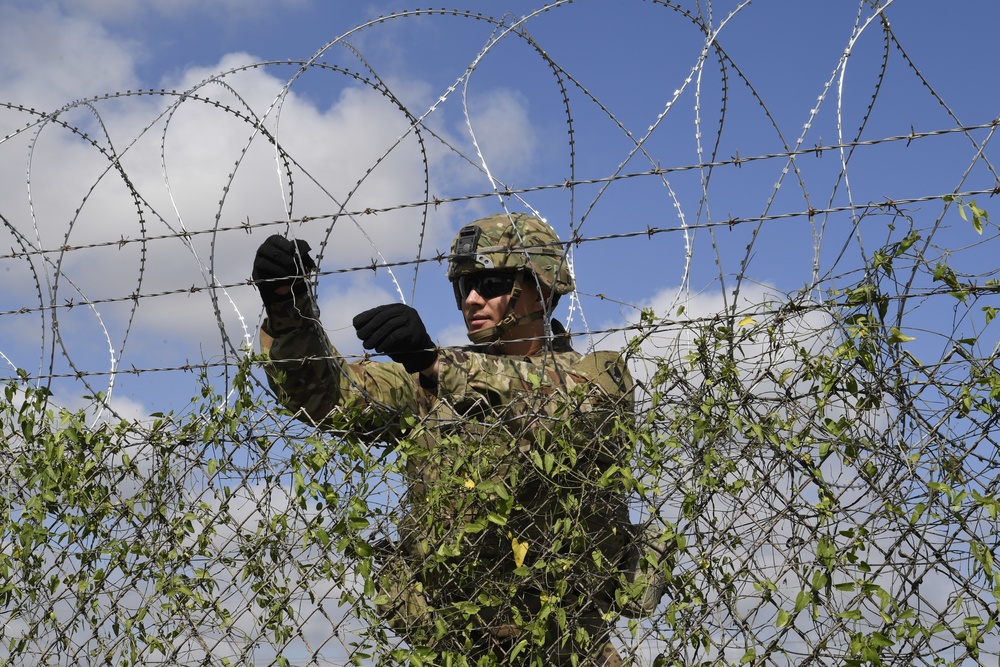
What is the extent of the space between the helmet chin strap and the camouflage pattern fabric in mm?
536

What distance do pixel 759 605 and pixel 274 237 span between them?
251 cm

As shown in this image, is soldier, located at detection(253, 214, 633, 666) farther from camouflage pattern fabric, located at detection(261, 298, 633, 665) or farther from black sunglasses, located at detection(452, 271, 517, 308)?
black sunglasses, located at detection(452, 271, 517, 308)

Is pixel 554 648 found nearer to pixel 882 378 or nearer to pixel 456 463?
pixel 456 463

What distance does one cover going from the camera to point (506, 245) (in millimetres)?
5727

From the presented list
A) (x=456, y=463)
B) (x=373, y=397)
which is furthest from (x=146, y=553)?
(x=456, y=463)

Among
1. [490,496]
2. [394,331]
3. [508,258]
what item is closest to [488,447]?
[490,496]

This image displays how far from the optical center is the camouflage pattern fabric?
4355 mm

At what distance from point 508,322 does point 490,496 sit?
1279 millimetres

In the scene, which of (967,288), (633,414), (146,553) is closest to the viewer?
(967,288)

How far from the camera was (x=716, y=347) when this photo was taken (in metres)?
4.17

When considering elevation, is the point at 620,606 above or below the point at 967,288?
below

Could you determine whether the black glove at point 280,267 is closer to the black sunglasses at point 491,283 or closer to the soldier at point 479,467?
the soldier at point 479,467

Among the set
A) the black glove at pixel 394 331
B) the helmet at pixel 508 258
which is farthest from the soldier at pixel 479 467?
the helmet at pixel 508 258

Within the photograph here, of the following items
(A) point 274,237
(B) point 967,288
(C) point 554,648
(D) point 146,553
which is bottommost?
(C) point 554,648
